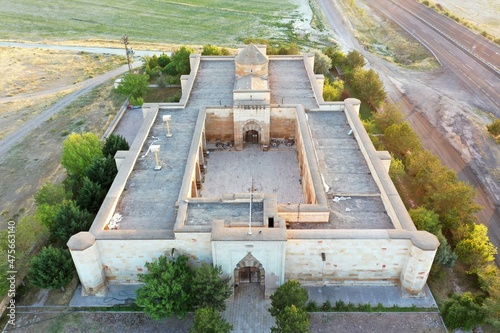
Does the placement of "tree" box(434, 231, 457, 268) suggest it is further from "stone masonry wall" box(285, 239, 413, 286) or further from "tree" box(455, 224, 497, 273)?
"stone masonry wall" box(285, 239, 413, 286)

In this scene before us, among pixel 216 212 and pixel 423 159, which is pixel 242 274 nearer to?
pixel 216 212

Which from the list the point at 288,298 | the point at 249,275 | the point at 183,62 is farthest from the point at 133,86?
the point at 288,298

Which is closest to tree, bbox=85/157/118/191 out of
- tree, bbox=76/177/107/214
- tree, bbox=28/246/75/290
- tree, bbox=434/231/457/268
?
tree, bbox=76/177/107/214

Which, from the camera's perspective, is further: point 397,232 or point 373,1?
point 373,1

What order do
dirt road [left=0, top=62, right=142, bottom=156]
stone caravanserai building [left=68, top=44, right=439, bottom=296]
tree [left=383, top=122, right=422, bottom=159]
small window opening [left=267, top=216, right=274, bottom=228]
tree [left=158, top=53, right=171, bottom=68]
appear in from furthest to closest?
tree [left=158, top=53, right=171, bottom=68], dirt road [left=0, top=62, right=142, bottom=156], tree [left=383, top=122, right=422, bottom=159], small window opening [left=267, top=216, right=274, bottom=228], stone caravanserai building [left=68, top=44, right=439, bottom=296]

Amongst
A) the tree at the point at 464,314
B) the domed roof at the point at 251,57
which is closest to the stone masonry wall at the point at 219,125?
the domed roof at the point at 251,57

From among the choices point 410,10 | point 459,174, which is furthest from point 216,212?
point 410,10

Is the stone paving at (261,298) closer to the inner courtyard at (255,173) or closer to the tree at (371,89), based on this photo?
the inner courtyard at (255,173)
